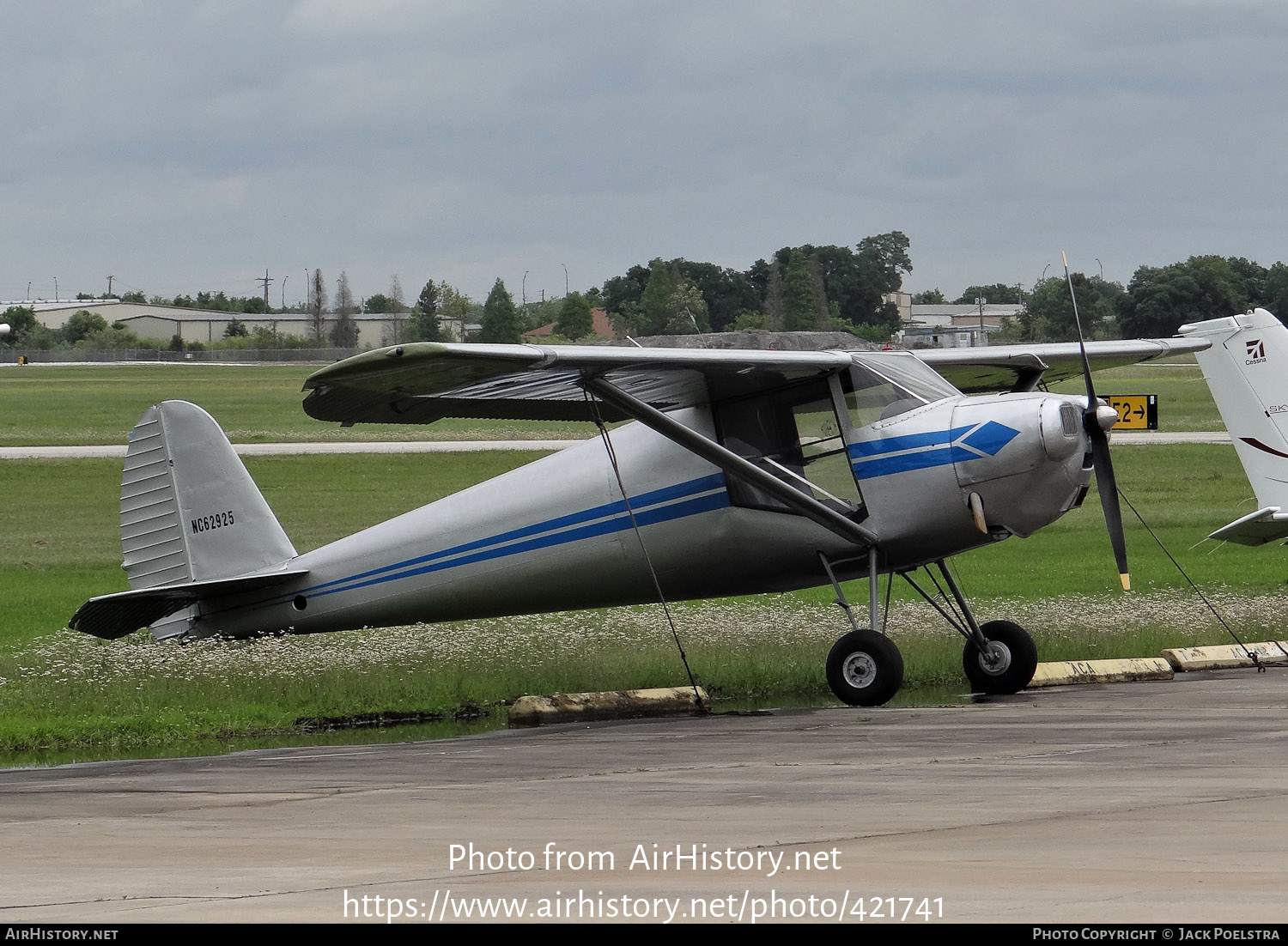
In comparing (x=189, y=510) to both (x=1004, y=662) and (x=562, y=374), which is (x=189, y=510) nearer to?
(x=562, y=374)

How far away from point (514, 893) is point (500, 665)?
10823mm

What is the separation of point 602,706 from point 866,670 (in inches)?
90.3

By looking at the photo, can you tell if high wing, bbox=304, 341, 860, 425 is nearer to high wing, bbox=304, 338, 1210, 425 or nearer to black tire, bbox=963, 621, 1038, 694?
high wing, bbox=304, 338, 1210, 425

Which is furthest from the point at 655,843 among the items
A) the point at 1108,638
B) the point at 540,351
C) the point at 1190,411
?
the point at 1190,411

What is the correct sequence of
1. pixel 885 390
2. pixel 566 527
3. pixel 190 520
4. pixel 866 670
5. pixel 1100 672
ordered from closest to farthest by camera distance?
pixel 866 670
pixel 885 390
pixel 566 527
pixel 1100 672
pixel 190 520

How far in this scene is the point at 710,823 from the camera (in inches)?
293

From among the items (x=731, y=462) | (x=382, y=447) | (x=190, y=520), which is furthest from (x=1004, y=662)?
(x=382, y=447)

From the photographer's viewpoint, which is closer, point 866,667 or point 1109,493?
point 866,667

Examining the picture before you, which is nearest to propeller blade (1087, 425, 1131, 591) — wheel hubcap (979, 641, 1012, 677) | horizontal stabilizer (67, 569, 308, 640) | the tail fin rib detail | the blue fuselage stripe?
wheel hubcap (979, 641, 1012, 677)

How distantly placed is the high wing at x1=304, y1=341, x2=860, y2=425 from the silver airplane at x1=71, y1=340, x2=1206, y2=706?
0.10 ft

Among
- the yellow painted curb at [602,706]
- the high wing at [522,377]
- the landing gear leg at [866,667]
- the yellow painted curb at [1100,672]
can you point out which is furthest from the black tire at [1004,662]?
the high wing at [522,377]

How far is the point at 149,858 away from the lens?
681 centimetres

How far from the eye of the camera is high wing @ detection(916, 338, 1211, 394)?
17.0 m

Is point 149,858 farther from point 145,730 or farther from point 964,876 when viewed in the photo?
point 145,730
